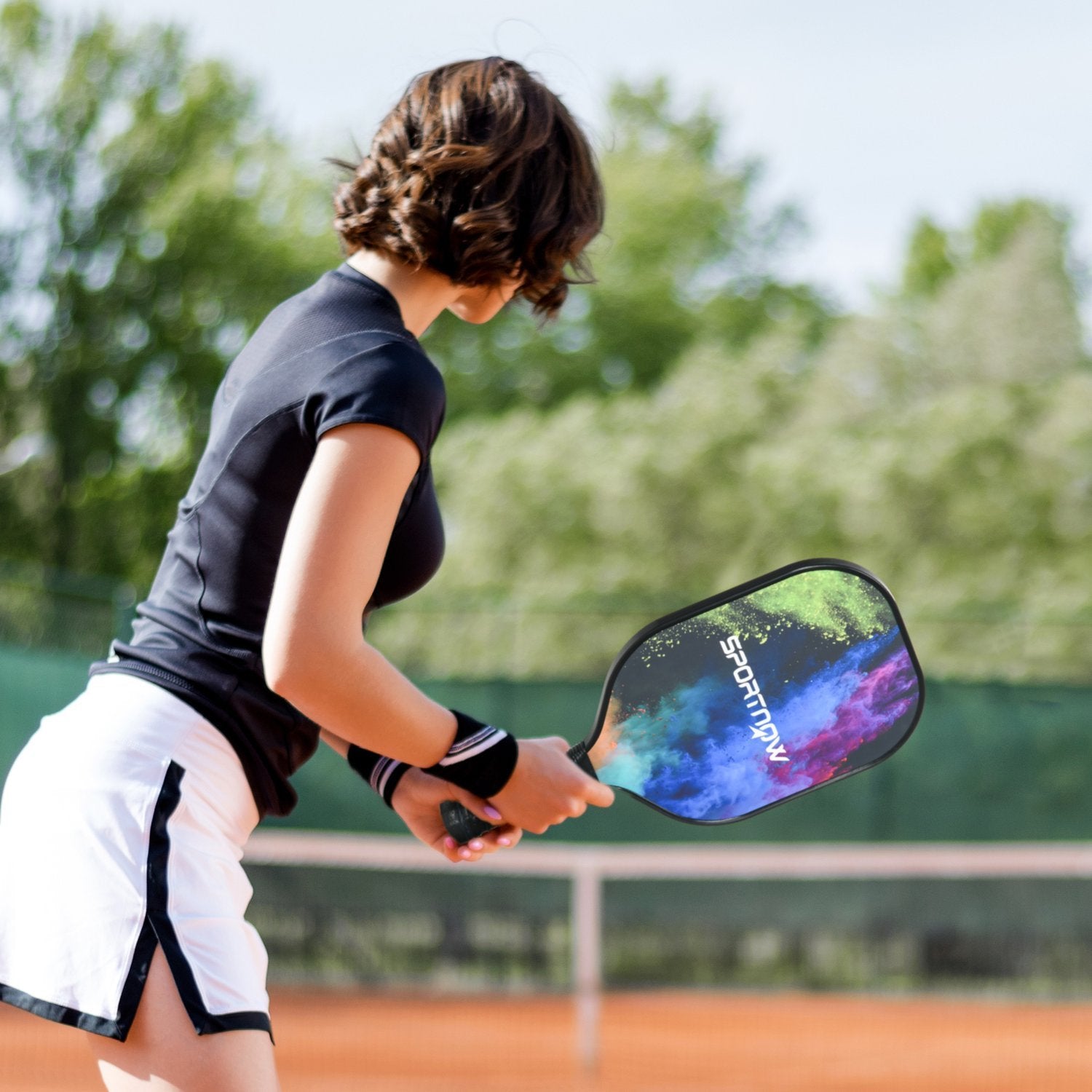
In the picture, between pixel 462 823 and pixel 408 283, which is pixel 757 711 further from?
pixel 408 283

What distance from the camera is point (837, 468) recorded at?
54.9 feet

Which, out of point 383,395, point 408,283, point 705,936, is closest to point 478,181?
point 408,283

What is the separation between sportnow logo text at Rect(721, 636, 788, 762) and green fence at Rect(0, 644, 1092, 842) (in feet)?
21.3

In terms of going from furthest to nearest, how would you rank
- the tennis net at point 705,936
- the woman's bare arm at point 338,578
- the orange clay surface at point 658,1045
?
the tennis net at point 705,936 < the orange clay surface at point 658,1045 < the woman's bare arm at point 338,578

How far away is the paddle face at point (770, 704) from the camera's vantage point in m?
1.60

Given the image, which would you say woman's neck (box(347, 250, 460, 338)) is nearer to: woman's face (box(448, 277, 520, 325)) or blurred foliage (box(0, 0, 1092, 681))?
woman's face (box(448, 277, 520, 325))

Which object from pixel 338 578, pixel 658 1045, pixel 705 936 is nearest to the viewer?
pixel 338 578

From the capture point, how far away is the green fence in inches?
320

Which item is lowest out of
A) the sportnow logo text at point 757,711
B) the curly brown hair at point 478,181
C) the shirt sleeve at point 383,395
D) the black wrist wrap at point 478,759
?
the black wrist wrap at point 478,759

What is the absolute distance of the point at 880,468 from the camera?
16234 mm

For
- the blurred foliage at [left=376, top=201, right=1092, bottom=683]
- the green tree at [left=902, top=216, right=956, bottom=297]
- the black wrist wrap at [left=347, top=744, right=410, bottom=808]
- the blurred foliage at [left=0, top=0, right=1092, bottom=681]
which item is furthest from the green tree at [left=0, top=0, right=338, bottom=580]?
the black wrist wrap at [left=347, top=744, right=410, bottom=808]

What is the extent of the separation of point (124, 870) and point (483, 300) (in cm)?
65

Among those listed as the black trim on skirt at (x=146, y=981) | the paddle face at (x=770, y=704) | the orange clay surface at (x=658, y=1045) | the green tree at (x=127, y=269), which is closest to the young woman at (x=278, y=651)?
the black trim on skirt at (x=146, y=981)

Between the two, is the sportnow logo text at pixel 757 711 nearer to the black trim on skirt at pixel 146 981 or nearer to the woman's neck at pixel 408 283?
the woman's neck at pixel 408 283
